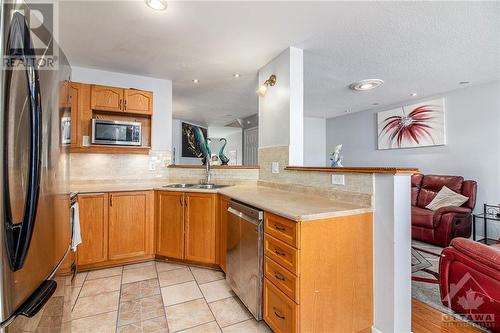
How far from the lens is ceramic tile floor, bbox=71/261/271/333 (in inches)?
67.4

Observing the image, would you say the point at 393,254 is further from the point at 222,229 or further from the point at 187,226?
the point at 187,226

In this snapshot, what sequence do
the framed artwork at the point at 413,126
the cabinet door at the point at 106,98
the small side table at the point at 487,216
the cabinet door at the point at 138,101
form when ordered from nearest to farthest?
1. the cabinet door at the point at 106,98
2. the cabinet door at the point at 138,101
3. the small side table at the point at 487,216
4. the framed artwork at the point at 413,126

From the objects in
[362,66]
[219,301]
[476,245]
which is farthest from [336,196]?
[362,66]

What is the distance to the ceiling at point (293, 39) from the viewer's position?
1.88 m

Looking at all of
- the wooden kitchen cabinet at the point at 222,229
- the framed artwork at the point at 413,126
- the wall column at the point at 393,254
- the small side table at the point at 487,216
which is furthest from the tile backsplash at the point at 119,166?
the small side table at the point at 487,216

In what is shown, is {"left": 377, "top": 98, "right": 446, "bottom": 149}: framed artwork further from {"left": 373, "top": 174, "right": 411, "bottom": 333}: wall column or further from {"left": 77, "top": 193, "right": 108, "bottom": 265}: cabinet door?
{"left": 77, "top": 193, "right": 108, "bottom": 265}: cabinet door

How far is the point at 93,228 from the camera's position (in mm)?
2516

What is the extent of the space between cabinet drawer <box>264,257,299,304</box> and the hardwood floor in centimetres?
105

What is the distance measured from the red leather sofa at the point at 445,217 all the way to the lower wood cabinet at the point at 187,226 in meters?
3.18

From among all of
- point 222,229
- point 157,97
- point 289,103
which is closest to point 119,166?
point 157,97

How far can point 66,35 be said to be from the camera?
2.26m

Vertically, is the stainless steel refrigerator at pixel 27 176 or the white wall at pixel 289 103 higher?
the white wall at pixel 289 103

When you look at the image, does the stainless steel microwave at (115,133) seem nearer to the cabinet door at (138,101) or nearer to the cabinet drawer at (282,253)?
the cabinet door at (138,101)

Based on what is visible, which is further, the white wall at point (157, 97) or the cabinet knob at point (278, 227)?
the white wall at point (157, 97)
